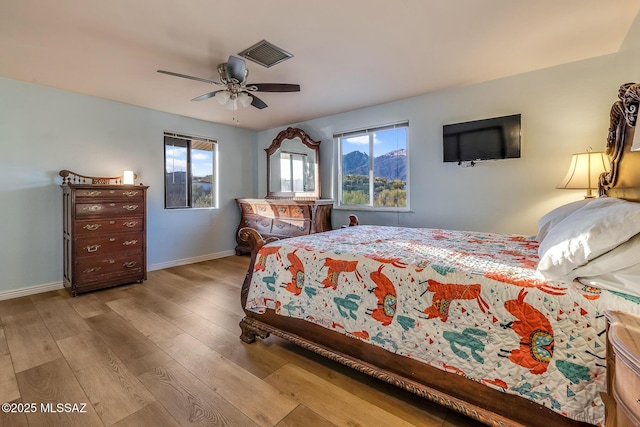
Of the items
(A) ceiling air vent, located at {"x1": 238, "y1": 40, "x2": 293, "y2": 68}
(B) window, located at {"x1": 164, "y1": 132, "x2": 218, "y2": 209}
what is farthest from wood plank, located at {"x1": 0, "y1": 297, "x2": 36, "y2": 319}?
(A) ceiling air vent, located at {"x1": 238, "y1": 40, "x2": 293, "y2": 68}

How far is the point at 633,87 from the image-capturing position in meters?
1.69

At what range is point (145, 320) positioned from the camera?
246 centimetres

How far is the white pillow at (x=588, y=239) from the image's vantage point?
106 centimetres

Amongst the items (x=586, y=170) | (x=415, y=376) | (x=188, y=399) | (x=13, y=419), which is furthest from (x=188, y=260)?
(x=586, y=170)

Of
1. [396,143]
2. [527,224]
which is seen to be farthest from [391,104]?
[527,224]

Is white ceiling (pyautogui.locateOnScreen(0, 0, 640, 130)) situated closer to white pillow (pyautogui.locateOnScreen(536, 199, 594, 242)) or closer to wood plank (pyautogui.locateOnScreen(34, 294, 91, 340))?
white pillow (pyautogui.locateOnScreen(536, 199, 594, 242))

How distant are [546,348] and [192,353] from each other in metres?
2.02

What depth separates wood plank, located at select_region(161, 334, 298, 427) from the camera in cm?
143

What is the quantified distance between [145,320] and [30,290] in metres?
1.87

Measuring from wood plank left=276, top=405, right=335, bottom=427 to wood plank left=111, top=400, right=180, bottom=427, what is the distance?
52 centimetres

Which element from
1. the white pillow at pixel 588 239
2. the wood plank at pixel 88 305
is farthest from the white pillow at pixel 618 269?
the wood plank at pixel 88 305

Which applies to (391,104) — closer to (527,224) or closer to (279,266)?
(527,224)

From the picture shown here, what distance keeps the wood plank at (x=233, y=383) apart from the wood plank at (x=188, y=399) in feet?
0.12

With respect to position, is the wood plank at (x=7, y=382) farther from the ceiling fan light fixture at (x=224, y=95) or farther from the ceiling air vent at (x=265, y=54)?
the ceiling air vent at (x=265, y=54)
